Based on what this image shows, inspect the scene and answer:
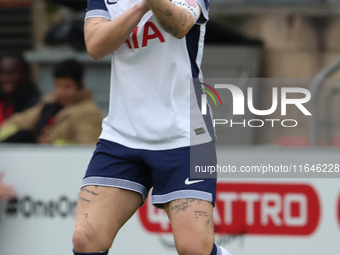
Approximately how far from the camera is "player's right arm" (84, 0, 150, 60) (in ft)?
6.86

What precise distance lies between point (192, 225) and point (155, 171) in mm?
280

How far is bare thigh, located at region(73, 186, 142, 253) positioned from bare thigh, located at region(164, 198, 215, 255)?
0.21 meters

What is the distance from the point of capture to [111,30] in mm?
2123

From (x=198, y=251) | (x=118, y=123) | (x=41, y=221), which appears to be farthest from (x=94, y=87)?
(x=198, y=251)

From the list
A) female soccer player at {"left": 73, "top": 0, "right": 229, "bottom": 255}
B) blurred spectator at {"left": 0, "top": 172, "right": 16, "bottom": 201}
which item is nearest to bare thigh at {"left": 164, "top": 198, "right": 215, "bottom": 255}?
female soccer player at {"left": 73, "top": 0, "right": 229, "bottom": 255}

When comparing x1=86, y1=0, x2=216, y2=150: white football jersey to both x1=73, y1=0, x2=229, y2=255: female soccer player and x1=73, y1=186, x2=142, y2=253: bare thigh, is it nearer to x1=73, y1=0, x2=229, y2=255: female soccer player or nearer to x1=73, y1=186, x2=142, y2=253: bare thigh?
x1=73, y1=0, x2=229, y2=255: female soccer player

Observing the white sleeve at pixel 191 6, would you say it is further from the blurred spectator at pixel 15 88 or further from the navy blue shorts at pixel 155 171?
the blurred spectator at pixel 15 88

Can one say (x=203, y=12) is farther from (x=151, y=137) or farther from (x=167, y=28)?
(x=151, y=137)

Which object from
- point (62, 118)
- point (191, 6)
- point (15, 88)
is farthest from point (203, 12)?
point (15, 88)

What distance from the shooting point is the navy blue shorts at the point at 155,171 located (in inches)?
87.5

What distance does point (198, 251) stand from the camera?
2.15m

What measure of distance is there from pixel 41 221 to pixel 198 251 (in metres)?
2.02

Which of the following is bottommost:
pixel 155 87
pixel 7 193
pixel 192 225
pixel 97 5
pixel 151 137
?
pixel 7 193

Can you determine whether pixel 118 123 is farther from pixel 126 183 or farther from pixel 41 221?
pixel 41 221
